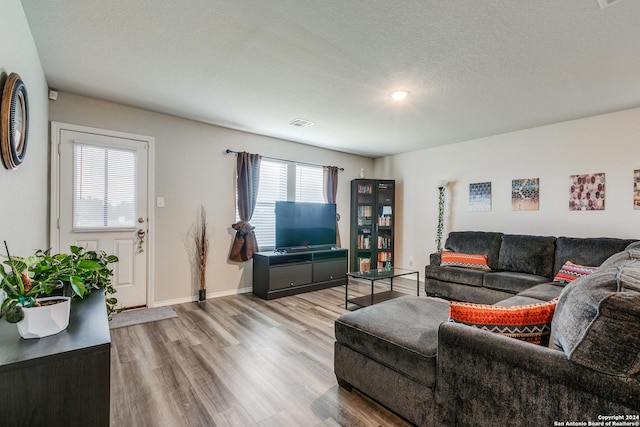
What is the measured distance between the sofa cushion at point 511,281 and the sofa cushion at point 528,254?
152 mm

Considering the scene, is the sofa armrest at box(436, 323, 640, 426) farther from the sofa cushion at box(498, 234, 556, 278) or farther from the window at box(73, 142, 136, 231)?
the window at box(73, 142, 136, 231)

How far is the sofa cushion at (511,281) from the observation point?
3297mm

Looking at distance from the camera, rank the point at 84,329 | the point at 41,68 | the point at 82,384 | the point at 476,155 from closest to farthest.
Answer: the point at 82,384
the point at 84,329
the point at 41,68
the point at 476,155

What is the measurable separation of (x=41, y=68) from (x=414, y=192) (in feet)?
17.3

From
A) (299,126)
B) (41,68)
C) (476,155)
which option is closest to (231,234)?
(299,126)

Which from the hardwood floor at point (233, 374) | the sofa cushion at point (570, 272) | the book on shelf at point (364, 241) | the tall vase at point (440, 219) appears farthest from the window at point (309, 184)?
the sofa cushion at point (570, 272)

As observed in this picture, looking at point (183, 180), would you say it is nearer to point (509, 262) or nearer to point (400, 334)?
point (400, 334)

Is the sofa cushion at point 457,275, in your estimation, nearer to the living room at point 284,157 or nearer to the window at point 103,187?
the living room at point 284,157

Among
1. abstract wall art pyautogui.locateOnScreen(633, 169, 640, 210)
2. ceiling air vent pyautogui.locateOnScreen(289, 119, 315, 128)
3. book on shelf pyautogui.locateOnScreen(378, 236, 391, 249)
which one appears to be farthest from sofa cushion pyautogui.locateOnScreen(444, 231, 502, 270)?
ceiling air vent pyautogui.locateOnScreen(289, 119, 315, 128)

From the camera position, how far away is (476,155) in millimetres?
4734

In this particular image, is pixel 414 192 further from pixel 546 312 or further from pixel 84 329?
pixel 84 329

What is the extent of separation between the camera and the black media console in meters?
4.06

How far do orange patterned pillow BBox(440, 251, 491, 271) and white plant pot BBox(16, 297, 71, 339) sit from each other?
4143 millimetres

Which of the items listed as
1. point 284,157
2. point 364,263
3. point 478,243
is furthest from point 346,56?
point 364,263
